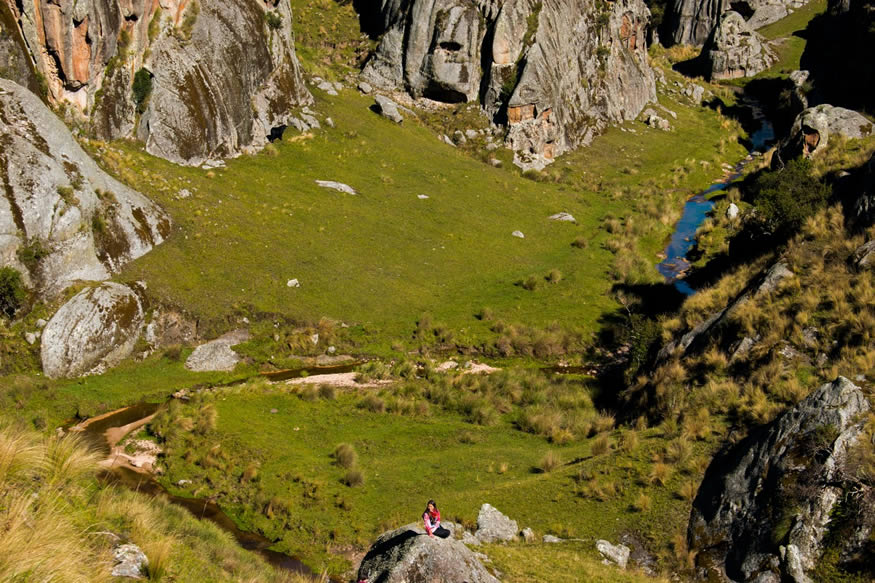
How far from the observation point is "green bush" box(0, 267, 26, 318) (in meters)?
28.4

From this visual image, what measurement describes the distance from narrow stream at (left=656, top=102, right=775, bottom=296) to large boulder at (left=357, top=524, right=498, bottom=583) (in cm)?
3694

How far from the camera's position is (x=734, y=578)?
1625 cm

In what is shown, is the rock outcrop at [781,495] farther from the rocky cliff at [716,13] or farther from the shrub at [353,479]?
the rocky cliff at [716,13]

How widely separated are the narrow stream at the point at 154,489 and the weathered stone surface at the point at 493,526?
18.0 ft

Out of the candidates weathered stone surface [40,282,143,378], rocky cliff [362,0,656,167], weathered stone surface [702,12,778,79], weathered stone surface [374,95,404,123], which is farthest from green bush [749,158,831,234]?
weathered stone surface [702,12,778,79]

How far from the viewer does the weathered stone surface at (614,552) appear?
17781 mm

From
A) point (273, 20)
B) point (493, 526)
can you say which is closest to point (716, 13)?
point (273, 20)

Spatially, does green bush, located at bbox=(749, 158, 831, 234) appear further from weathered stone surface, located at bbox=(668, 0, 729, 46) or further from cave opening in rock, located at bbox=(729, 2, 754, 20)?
cave opening in rock, located at bbox=(729, 2, 754, 20)

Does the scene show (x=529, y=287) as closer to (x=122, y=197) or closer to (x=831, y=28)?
(x=122, y=197)

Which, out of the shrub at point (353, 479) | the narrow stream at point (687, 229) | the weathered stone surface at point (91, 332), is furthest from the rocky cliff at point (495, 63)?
the shrub at point (353, 479)

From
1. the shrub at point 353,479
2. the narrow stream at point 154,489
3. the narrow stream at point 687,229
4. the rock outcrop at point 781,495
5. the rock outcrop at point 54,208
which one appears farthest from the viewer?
the narrow stream at point 687,229

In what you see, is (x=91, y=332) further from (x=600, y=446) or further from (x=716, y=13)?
(x=716, y=13)

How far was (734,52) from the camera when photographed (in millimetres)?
111750

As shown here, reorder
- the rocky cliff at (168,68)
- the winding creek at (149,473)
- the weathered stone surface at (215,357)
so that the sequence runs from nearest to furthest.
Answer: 1. the winding creek at (149,473)
2. the weathered stone surface at (215,357)
3. the rocky cliff at (168,68)
